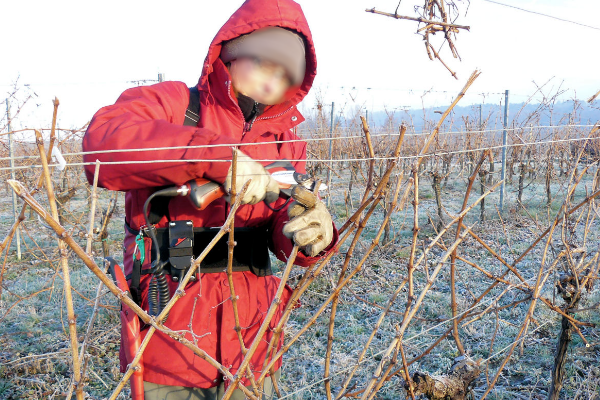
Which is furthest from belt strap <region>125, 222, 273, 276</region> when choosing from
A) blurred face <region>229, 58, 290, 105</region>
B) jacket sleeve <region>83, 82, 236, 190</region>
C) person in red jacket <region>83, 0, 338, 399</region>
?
blurred face <region>229, 58, 290, 105</region>

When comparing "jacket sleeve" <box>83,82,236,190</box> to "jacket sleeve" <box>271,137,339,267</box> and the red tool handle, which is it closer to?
the red tool handle

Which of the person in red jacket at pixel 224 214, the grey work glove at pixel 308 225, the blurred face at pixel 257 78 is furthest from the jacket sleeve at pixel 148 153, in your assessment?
the blurred face at pixel 257 78

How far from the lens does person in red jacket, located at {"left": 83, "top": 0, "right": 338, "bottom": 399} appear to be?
118 centimetres

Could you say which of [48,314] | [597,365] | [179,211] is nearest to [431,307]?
[597,365]

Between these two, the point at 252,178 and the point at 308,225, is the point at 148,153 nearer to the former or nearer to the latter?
the point at 252,178

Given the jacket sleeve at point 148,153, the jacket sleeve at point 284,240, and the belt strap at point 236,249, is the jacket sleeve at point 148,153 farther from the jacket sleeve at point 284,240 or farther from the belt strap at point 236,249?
the jacket sleeve at point 284,240

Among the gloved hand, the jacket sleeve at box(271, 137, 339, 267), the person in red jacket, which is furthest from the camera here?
the jacket sleeve at box(271, 137, 339, 267)

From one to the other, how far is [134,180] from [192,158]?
17 cm

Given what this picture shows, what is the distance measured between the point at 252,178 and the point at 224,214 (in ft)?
1.18

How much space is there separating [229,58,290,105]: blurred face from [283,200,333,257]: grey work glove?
0.47m

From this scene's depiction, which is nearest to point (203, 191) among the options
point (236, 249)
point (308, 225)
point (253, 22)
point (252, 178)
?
point (252, 178)

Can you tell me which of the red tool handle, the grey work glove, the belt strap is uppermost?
the red tool handle

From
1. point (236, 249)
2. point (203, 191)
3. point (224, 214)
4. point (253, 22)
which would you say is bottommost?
point (236, 249)

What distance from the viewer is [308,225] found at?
1.09 metres
